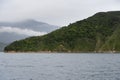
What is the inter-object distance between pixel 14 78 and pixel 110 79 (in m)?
24.1

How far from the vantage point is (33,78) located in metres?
82.3

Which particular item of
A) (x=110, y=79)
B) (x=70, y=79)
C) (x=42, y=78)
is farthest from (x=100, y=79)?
(x=42, y=78)

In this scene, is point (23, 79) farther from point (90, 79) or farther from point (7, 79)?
point (90, 79)

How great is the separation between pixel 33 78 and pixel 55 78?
5.53 meters

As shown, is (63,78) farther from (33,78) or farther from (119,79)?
(119,79)

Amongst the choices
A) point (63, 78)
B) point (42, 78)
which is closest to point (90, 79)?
point (63, 78)

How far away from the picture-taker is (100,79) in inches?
3137

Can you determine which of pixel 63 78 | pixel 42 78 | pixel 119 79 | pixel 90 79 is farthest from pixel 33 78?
pixel 119 79

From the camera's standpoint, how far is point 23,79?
80375mm

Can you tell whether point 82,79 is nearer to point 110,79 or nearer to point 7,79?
point 110,79

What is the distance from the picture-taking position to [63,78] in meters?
81.9

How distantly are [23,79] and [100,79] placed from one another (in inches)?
742

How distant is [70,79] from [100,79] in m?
7.31

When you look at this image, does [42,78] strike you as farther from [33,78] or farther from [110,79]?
[110,79]
